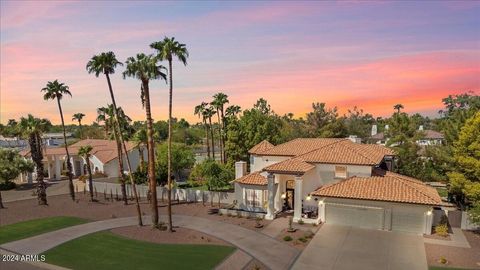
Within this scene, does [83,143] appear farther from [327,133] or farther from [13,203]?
[327,133]

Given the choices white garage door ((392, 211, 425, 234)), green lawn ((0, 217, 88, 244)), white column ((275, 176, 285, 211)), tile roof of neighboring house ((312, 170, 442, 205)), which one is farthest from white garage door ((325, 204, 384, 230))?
green lawn ((0, 217, 88, 244))

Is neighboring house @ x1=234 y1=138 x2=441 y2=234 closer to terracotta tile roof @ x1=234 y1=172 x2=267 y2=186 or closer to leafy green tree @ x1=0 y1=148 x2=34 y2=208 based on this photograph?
terracotta tile roof @ x1=234 y1=172 x2=267 y2=186

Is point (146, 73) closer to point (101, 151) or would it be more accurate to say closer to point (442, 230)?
point (442, 230)

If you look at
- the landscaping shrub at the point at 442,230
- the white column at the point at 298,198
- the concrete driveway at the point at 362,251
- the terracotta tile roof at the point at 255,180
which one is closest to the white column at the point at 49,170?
the terracotta tile roof at the point at 255,180

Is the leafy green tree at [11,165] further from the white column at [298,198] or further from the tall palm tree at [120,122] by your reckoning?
the white column at [298,198]

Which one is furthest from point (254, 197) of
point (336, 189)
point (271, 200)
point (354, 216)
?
point (354, 216)
